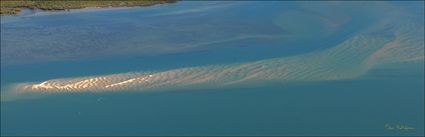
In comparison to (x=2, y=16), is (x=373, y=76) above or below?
below

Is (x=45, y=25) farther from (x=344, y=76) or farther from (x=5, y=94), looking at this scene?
(x=344, y=76)

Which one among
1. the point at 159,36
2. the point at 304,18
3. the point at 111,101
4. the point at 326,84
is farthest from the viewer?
the point at 304,18

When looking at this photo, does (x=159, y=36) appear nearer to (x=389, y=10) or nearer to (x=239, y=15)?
(x=239, y=15)

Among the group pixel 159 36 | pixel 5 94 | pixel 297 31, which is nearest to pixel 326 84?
pixel 297 31

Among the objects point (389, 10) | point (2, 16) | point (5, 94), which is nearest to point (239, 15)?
point (389, 10)

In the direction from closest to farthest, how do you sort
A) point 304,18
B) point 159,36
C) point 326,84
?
point 326,84
point 159,36
point 304,18

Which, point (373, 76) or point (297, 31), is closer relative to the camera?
point (373, 76)
